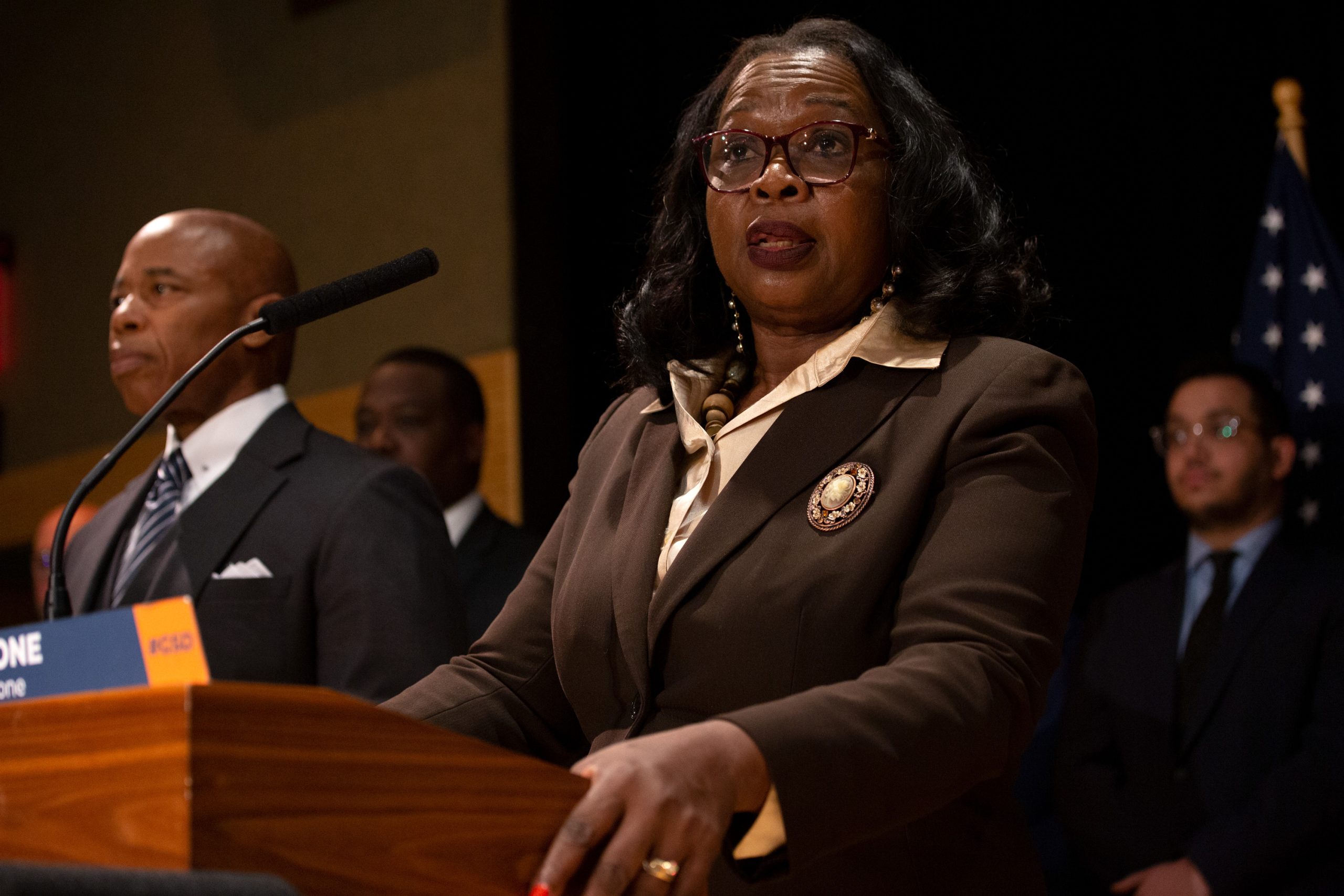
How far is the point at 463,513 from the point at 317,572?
1485 millimetres

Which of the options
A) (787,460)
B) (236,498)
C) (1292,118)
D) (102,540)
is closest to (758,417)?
(787,460)

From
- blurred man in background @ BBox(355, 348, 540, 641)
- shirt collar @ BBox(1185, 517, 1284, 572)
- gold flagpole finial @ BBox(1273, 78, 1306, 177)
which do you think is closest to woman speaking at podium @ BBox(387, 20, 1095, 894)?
blurred man in background @ BBox(355, 348, 540, 641)

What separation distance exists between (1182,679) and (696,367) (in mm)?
2225

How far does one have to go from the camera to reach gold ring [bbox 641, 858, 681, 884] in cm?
95

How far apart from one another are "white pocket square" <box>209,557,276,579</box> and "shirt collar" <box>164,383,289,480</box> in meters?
0.22

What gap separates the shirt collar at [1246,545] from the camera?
363 centimetres

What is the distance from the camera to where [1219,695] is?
337cm

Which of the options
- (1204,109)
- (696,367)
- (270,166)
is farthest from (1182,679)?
(270,166)

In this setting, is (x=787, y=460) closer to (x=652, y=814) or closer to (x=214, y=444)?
(x=652, y=814)

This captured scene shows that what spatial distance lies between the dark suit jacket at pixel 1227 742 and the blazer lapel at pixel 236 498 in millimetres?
2085

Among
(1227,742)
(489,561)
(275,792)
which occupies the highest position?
(275,792)

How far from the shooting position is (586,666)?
1.47m

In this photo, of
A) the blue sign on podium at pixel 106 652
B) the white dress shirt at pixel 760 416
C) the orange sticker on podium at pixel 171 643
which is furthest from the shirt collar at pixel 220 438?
the orange sticker on podium at pixel 171 643

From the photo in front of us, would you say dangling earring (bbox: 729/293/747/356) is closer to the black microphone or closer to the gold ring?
the black microphone
